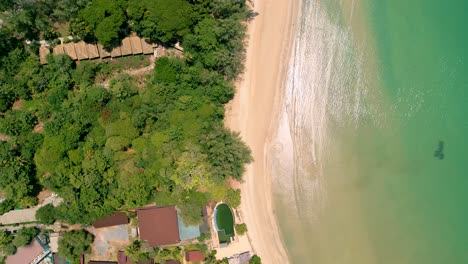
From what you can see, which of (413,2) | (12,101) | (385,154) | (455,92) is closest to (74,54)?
(12,101)

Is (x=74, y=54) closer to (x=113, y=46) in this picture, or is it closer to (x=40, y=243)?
(x=113, y=46)

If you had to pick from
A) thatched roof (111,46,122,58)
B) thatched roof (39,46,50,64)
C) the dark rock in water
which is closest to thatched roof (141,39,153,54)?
thatched roof (111,46,122,58)

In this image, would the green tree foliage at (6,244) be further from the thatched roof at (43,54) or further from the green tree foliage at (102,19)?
the green tree foliage at (102,19)

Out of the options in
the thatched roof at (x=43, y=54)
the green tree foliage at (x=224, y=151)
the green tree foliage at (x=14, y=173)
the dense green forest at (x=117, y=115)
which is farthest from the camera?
the thatched roof at (x=43, y=54)

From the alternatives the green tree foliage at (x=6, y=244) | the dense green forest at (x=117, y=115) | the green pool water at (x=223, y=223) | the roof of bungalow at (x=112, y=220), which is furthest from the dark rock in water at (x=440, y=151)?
the green tree foliage at (x=6, y=244)

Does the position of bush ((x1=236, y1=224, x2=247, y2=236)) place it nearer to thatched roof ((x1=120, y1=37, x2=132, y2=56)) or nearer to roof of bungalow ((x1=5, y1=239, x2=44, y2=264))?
roof of bungalow ((x1=5, y1=239, x2=44, y2=264))
